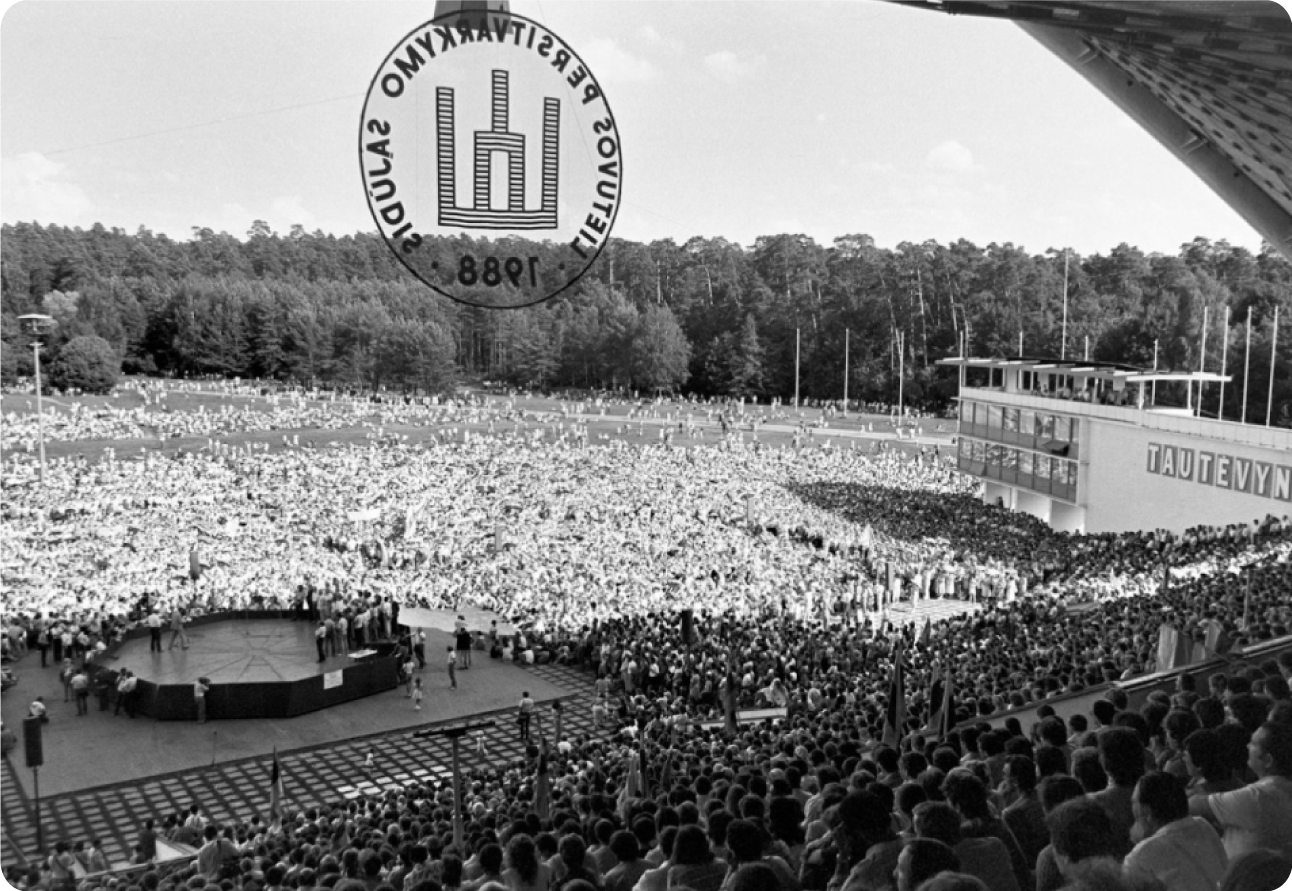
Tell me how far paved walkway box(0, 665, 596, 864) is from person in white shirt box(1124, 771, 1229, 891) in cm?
1006

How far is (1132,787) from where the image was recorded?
3881mm

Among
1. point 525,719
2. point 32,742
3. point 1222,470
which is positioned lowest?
point 525,719

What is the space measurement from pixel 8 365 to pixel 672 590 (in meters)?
52.6

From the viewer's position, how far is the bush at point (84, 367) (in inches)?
2316

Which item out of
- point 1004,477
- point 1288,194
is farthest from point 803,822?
point 1004,477

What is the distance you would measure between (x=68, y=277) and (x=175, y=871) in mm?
71041

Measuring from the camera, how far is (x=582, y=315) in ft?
231

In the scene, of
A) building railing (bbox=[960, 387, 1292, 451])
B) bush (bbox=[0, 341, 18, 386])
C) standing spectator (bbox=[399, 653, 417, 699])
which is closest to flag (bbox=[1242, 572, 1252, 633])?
standing spectator (bbox=[399, 653, 417, 699])

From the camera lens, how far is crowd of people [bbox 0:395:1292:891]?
242 inches

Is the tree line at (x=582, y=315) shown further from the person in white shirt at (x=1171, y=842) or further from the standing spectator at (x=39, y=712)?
the person in white shirt at (x=1171, y=842)

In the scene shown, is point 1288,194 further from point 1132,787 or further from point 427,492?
point 427,492

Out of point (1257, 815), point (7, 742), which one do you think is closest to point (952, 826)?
point (1257, 815)

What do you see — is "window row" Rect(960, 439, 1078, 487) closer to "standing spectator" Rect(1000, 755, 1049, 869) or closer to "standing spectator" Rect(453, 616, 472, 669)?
"standing spectator" Rect(453, 616, 472, 669)

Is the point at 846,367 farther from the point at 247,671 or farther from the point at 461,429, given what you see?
the point at 247,671
